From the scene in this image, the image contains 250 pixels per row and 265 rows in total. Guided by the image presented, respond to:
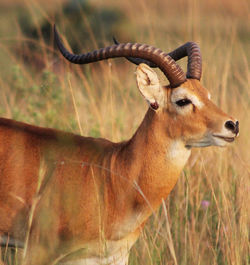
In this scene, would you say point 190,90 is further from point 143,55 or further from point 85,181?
point 85,181

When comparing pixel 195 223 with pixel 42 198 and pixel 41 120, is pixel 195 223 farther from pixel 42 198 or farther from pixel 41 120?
pixel 41 120

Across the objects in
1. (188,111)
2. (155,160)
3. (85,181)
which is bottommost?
(85,181)

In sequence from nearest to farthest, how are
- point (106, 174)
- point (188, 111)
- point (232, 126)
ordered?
point (232, 126)
point (188, 111)
point (106, 174)

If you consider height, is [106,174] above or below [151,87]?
below

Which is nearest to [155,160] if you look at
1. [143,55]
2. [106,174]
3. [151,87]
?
[106,174]

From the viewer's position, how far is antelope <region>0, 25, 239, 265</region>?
513 centimetres

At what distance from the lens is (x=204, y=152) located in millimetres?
7516

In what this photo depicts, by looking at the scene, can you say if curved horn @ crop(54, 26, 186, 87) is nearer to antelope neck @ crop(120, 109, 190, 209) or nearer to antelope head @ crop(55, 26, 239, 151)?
antelope head @ crop(55, 26, 239, 151)

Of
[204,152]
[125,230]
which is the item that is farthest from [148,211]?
[204,152]

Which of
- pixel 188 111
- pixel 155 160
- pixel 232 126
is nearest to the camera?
pixel 232 126

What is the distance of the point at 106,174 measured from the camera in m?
5.42

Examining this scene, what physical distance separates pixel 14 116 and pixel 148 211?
2.99 metres

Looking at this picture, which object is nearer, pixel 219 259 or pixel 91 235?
pixel 91 235

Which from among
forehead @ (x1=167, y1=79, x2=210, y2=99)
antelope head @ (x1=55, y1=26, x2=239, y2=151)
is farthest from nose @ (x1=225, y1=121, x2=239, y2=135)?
forehead @ (x1=167, y1=79, x2=210, y2=99)
